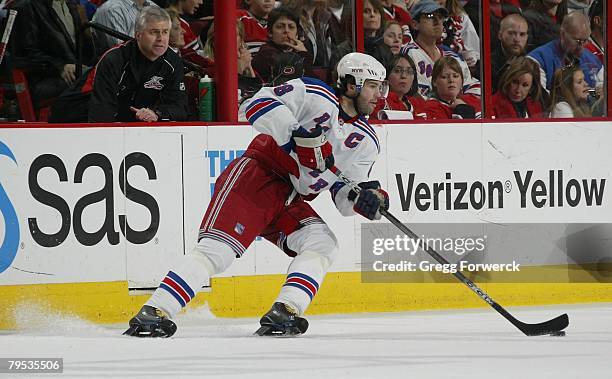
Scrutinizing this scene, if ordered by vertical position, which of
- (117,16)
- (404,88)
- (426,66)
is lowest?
(404,88)

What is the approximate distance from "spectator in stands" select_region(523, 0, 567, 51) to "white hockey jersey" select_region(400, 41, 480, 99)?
1.44ft

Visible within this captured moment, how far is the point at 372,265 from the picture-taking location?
20.4ft

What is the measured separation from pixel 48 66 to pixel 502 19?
257 centimetres

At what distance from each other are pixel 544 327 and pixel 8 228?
2.46 metres

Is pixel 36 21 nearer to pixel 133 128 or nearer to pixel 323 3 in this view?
pixel 133 128

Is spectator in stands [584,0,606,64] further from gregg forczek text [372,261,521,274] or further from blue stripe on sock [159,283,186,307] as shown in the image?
blue stripe on sock [159,283,186,307]

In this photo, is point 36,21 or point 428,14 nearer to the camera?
point 36,21

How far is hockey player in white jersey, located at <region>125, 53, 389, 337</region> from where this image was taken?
5.09 metres

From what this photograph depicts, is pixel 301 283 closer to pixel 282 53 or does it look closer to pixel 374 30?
pixel 282 53

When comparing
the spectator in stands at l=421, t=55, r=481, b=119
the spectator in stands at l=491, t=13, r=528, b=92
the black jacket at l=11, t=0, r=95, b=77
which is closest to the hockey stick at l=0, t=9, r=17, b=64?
the black jacket at l=11, t=0, r=95, b=77

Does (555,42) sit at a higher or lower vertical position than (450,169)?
higher

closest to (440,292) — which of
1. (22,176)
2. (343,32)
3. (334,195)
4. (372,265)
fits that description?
(372,265)

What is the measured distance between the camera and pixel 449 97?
6.75m

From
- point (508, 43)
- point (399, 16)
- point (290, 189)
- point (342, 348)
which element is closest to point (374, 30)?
point (399, 16)
